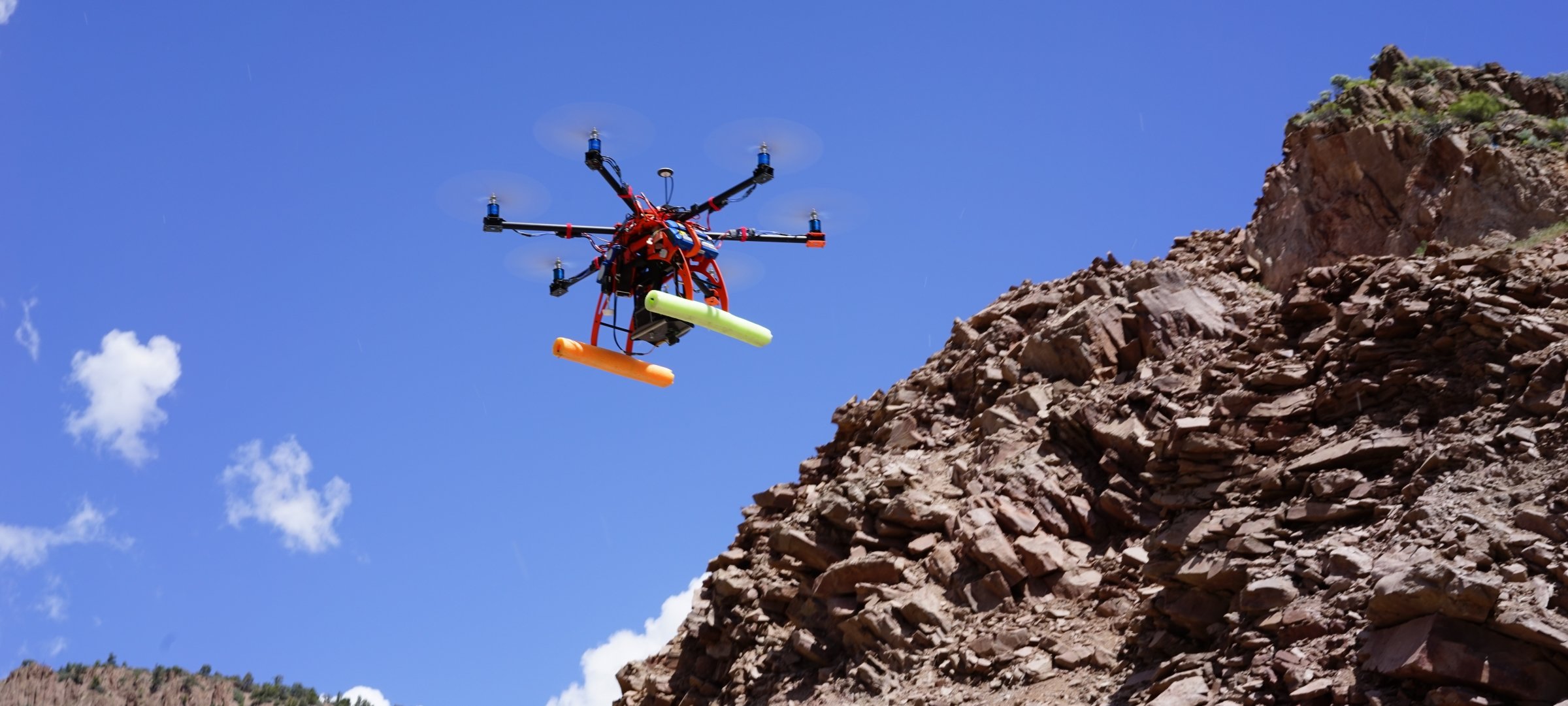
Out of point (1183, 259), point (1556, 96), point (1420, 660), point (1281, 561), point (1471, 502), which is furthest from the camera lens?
point (1183, 259)

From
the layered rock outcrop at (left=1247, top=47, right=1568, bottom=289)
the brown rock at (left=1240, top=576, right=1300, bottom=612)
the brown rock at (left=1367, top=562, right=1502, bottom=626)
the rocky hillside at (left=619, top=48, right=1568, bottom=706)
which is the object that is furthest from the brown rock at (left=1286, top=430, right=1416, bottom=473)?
the layered rock outcrop at (left=1247, top=47, right=1568, bottom=289)

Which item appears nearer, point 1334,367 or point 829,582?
point 1334,367

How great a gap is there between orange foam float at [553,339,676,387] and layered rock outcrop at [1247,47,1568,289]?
9405 millimetres

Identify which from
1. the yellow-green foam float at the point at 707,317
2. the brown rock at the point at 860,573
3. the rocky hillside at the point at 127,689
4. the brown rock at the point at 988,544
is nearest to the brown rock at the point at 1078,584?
the brown rock at the point at 988,544

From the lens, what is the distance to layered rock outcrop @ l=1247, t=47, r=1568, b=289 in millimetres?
20172

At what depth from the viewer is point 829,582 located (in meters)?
20.0

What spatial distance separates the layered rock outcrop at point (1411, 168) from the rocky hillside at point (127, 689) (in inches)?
2118

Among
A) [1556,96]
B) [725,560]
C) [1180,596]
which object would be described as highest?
[1556,96]

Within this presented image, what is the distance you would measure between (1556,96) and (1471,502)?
11512 millimetres

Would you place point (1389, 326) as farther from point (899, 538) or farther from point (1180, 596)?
point (899, 538)

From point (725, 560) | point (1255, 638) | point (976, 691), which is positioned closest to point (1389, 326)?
point (1255, 638)

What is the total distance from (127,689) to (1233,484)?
5822 cm

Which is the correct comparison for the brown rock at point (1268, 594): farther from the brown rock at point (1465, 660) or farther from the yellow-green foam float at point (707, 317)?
the yellow-green foam float at point (707, 317)

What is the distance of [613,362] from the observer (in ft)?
65.4
